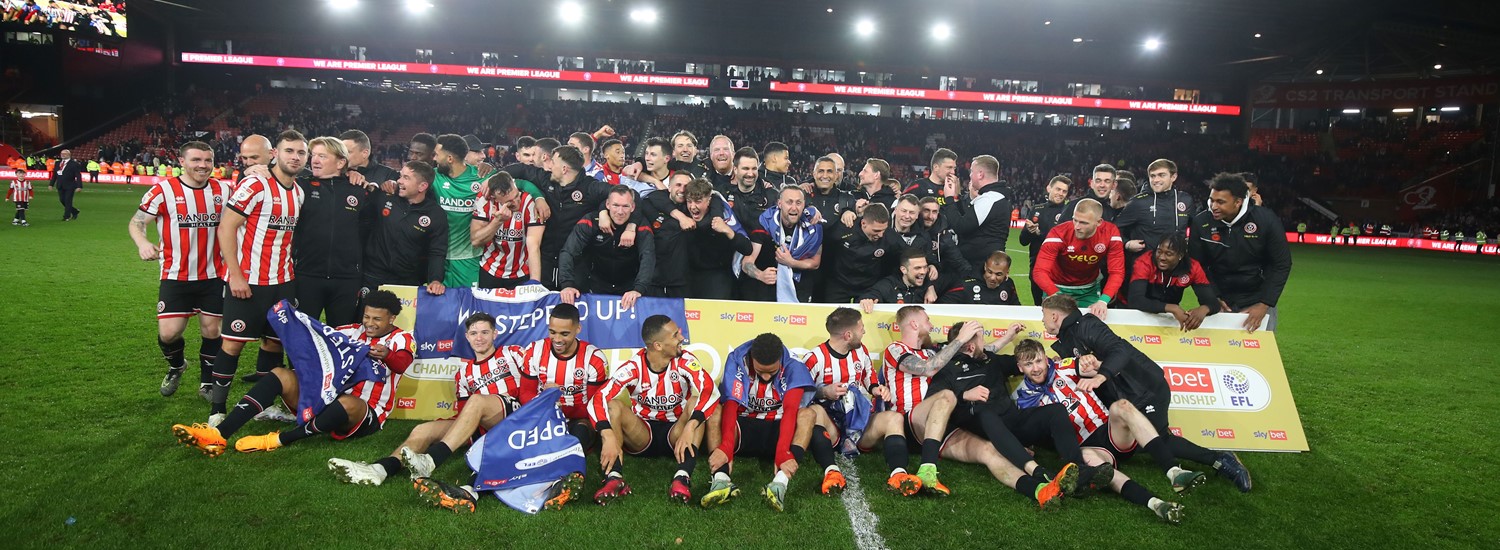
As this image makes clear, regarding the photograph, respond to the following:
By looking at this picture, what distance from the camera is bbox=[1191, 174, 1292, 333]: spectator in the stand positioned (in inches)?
246

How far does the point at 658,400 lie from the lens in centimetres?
509

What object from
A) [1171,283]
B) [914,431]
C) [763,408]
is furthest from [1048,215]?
[763,408]

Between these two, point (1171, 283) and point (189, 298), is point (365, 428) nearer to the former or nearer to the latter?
point (189, 298)

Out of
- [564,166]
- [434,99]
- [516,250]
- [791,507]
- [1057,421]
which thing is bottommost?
[791,507]

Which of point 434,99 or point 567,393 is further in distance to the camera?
point 434,99

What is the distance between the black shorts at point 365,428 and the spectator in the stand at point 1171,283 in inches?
218

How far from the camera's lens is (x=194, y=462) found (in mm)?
4625

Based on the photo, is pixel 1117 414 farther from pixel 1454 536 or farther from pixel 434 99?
pixel 434 99

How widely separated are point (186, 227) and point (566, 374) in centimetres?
313

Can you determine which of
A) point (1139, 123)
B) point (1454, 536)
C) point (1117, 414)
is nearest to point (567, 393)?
point (1117, 414)

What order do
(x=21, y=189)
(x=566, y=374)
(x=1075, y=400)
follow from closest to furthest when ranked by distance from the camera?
(x=566, y=374) < (x=1075, y=400) < (x=21, y=189)

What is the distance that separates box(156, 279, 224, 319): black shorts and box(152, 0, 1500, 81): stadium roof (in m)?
28.1

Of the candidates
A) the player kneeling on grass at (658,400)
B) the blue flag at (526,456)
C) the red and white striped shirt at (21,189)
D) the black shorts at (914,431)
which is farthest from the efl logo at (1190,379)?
the red and white striped shirt at (21,189)

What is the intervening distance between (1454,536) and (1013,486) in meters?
2.21
